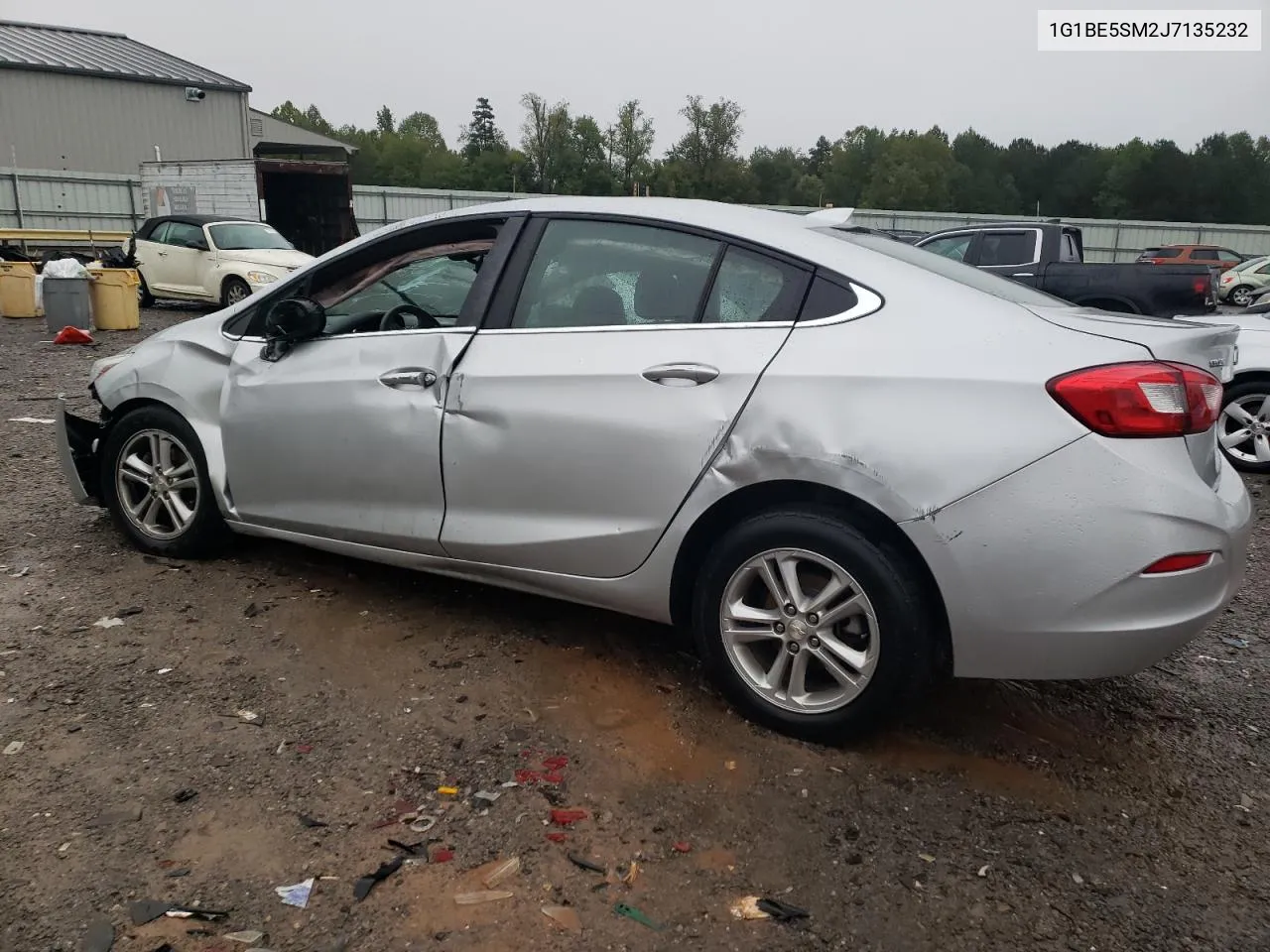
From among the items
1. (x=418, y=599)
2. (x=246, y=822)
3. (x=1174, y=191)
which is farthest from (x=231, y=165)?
(x=1174, y=191)

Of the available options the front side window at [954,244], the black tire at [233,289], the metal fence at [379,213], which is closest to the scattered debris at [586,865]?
the front side window at [954,244]

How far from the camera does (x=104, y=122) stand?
104ft

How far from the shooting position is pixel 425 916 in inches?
87.3

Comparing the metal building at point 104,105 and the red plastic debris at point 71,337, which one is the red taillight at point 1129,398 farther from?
the metal building at point 104,105

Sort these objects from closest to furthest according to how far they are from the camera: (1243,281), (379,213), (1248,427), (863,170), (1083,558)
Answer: (1083,558) → (1248,427) → (1243,281) → (379,213) → (863,170)

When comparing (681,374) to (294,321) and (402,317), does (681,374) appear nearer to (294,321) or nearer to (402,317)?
(402,317)

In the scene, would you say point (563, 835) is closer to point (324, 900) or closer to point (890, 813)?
point (324, 900)

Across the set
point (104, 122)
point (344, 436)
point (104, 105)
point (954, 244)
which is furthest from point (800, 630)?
point (104, 105)

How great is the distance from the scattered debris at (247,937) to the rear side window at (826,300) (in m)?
2.12

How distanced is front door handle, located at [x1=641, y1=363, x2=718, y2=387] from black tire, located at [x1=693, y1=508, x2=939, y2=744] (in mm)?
449

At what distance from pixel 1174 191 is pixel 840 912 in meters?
86.3

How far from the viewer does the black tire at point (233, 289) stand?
1544 centimetres

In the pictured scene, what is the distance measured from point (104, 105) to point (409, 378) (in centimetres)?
3458

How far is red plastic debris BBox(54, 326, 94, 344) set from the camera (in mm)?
12016
